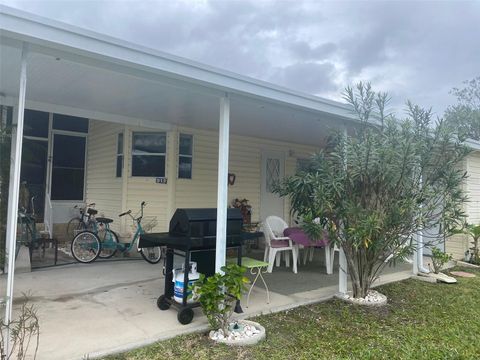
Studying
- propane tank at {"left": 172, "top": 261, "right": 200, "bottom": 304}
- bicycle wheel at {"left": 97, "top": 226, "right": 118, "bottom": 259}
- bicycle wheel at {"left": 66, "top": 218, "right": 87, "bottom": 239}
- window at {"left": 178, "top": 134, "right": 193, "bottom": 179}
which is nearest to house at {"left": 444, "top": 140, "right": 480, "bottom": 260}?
window at {"left": 178, "top": 134, "right": 193, "bottom": 179}

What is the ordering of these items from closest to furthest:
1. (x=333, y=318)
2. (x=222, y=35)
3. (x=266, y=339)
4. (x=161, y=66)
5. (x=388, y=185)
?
(x=161, y=66) < (x=266, y=339) < (x=333, y=318) < (x=388, y=185) < (x=222, y=35)

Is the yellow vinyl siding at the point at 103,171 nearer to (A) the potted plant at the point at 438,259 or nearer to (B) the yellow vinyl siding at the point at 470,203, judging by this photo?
(A) the potted plant at the point at 438,259

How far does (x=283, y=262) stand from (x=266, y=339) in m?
3.43

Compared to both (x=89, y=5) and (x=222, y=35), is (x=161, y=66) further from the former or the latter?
(x=222, y=35)

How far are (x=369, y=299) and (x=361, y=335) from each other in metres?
1.03

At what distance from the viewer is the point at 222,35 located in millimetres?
11828

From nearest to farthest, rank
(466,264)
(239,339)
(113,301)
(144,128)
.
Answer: (239,339) → (113,301) → (144,128) → (466,264)

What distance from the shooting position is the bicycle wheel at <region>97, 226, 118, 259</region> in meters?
6.54

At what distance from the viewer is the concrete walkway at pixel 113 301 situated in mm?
3119

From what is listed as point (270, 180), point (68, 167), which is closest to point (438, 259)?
point (270, 180)

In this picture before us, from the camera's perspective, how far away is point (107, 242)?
656 cm

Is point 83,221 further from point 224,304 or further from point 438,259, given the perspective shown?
point 438,259

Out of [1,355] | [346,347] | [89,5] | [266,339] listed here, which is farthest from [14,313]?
[89,5]

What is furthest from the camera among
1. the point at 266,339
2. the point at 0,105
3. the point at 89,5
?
the point at 89,5
